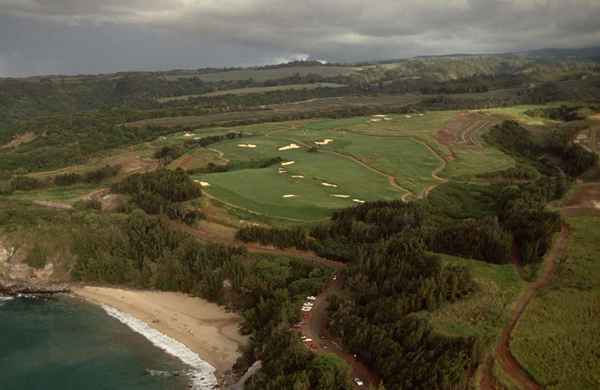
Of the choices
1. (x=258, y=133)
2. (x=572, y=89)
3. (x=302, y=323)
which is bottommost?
(x=302, y=323)

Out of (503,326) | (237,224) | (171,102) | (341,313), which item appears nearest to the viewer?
(503,326)

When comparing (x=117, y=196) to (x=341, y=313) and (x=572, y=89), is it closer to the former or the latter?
(x=341, y=313)

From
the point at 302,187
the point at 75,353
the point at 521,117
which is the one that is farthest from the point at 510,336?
the point at 521,117

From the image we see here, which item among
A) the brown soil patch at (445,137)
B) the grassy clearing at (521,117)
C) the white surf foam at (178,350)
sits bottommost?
the white surf foam at (178,350)

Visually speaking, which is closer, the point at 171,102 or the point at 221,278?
the point at 221,278

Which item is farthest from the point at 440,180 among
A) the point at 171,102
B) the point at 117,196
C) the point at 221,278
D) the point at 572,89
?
the point at 171,102

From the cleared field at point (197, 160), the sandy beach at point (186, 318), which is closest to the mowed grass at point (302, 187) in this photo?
the cleared field at point (197, 160)

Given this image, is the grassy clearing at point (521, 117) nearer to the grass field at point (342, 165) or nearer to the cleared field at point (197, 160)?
the grass field at point (342, 165)
